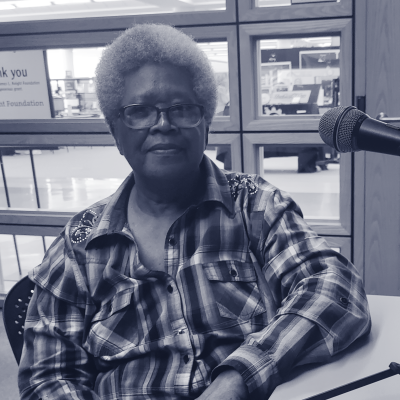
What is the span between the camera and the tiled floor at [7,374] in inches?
87.6

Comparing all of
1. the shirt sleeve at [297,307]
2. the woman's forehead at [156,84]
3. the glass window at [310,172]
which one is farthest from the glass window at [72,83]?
the shirt sleeve at [297,307]

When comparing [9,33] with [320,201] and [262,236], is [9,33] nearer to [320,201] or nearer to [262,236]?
[320,201]

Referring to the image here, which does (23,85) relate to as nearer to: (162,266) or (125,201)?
(125,201)

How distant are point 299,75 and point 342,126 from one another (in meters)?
1.54

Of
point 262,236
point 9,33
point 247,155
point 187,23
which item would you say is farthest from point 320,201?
point 9,33

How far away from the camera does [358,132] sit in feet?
2.63

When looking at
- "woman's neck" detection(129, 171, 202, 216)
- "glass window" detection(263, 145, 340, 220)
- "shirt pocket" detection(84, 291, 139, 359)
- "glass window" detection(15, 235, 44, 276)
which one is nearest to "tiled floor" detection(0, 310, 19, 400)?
"glass window" detection(15, 235, 44, 276)

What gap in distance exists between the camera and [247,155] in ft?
7.48

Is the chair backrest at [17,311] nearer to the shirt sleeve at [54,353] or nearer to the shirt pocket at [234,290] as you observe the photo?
the shirt sleeve at [54,353]

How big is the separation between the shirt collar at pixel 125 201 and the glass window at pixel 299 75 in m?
1.06

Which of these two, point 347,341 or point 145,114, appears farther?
point 145,114

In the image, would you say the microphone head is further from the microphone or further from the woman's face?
the woman's face

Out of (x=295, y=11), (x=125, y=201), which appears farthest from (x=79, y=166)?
(x=125, y=201)

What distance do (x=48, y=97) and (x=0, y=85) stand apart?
31cm
